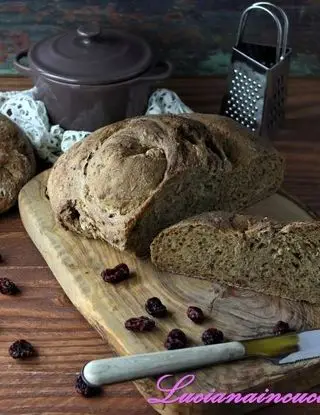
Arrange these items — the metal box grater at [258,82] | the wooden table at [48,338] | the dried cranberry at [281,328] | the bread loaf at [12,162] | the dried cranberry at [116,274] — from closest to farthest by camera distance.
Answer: the wooden table at [48,338]
the dried cranberry at [281,328]
the dried cranberry at [116,274]
the bread loaf at [12,162]
the metal box grater at [258,82]

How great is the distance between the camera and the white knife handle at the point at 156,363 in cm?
138

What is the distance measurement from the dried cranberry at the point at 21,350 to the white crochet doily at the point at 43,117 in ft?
2.54

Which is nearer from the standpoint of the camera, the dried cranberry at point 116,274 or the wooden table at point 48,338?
the wooden table at point 48,338

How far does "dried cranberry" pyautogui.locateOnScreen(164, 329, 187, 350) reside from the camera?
153cm

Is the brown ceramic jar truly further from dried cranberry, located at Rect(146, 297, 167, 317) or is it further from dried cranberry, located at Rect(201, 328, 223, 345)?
dried cranberry, located at Rect(201, 328, 223, 345)

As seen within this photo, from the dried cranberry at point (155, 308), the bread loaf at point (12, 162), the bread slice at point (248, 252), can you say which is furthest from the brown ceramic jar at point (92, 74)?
the dried cranberry at point (155, 308)

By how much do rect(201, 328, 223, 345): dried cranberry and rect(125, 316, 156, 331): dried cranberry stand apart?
118 millimetres

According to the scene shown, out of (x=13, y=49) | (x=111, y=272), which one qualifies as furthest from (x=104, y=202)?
(x=13, y=49)

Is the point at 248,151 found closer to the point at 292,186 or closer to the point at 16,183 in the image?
the point at 292,186

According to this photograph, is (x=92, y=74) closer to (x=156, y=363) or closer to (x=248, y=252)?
(x=248, y=252)

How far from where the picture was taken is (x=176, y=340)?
1.54 m

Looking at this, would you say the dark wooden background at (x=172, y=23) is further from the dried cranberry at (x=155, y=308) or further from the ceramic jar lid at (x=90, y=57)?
the dried cranberry at (x=155, y=308)

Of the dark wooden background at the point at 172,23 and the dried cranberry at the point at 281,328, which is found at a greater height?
the dark wooden background at the point at 172,23

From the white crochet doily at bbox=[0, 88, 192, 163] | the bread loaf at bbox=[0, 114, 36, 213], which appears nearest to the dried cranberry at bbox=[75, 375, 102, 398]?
the bread loaf at bbox=[0, 114, 36, 213]
